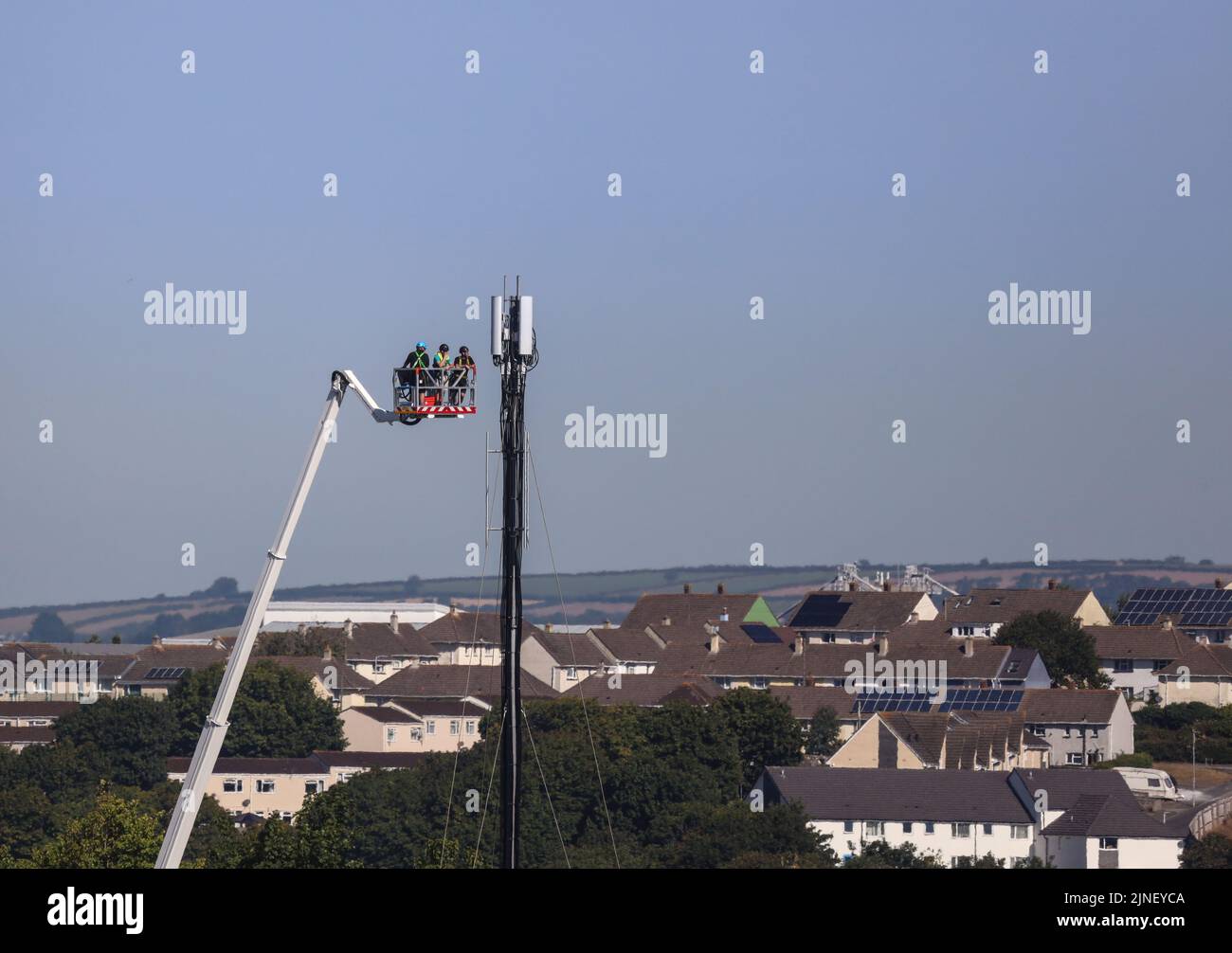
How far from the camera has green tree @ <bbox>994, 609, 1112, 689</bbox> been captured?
472 feet

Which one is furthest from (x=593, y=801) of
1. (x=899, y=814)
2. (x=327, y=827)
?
(x=327, y=827)

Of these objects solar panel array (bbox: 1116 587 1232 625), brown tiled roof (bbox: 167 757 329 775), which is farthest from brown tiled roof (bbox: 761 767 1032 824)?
solar panel array (bbox: 1116 587 1232 625)

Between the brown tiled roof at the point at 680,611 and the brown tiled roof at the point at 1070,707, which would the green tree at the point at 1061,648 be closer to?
the brown tiled roof at the point at 1070,707

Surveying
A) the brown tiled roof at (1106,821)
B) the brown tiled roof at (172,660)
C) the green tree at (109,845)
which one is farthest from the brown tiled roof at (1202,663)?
the green tree at (109,845)

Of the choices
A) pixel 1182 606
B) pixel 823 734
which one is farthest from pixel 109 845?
pixel 1182 606

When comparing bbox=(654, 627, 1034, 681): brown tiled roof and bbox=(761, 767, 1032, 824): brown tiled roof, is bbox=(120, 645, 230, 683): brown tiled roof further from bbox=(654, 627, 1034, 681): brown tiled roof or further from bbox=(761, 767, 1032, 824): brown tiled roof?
bbox=(761, 767, 1032, 824): brown tiled roof

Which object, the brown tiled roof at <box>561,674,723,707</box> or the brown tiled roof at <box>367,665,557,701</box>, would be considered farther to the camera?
the brown tiled roof at <box>367,665,557,701</box>

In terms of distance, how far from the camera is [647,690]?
137375 millimetres

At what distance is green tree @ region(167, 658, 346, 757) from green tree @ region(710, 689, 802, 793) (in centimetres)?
3144

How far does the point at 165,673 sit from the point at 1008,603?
76.6 meters

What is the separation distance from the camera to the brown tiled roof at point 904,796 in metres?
83.9

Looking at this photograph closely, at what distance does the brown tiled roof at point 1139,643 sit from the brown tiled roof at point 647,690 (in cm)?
3121

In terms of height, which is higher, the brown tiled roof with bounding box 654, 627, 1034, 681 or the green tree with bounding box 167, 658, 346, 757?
the brown tiled roof with bounding box 654, 627, 1034, 681

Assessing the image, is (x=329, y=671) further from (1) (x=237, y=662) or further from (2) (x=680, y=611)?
(1) (x=237, y=662)
